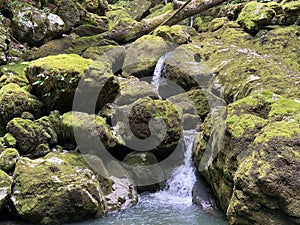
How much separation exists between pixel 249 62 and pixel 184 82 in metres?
2.38

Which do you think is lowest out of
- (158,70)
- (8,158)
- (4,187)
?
(4,187)

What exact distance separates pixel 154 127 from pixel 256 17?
7.43 m

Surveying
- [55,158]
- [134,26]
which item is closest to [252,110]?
[55,158]

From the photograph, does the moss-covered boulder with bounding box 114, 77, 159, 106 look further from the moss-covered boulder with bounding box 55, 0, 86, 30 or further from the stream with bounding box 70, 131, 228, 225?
the moss-covered boulder with bounding box 55, 0, 86, 30

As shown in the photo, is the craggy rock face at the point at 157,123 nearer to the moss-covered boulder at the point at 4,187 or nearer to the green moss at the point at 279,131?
the green moss at the point at 279,131

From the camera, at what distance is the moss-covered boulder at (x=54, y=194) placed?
275 inches

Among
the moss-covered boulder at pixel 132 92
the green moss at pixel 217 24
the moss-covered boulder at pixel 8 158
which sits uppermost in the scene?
the green moss at pixel 217 24

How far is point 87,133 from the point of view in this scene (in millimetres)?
8523

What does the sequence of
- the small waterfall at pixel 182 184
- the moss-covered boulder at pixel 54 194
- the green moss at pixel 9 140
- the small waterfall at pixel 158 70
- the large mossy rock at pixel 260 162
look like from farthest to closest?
1. the small waterfall at pixel 158 70
2. the small waterfall at pixel 182 184
3. the green moss at pixel 9 140
4. the moss-covered boulder at pixel 54 194
5. the large mossy rock at pixel 260 162

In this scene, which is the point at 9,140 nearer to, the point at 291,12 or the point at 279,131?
the point at 279,131

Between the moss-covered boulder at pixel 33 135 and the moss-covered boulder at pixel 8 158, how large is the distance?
0.31 meters

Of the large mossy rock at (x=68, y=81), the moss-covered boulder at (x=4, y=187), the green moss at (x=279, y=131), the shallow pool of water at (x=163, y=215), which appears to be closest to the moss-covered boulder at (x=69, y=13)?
the large mossy rock at (x=68, y=81)

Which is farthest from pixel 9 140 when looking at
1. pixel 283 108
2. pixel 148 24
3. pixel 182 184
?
pixel 148 24

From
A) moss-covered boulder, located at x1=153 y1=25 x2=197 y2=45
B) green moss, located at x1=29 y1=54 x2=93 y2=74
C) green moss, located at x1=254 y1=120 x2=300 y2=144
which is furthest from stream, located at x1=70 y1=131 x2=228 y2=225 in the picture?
moss-covered boulder, located at x1=153 y1=25 x2=197 y2=45
